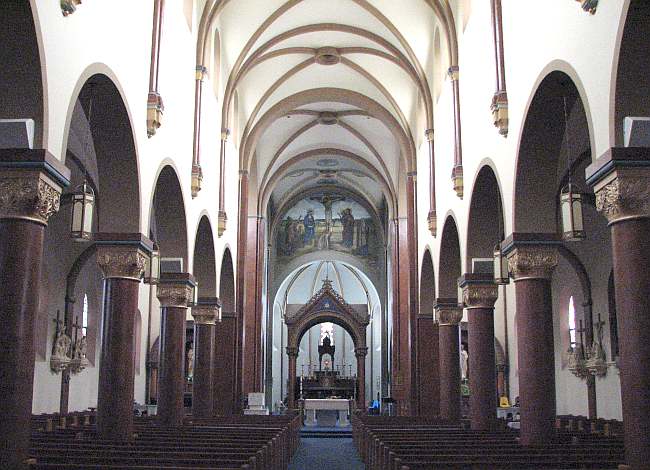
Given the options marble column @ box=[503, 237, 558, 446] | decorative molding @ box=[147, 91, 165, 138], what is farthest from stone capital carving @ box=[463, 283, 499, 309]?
decorative molding @ box=[147, 91, 165, 138]

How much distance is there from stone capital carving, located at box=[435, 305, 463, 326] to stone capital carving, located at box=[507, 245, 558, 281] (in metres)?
7.50

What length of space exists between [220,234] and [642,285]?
1453 cm

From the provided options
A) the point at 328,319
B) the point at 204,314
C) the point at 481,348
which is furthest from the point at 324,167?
the point at 481,348

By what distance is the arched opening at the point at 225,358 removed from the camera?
24062 millimetres

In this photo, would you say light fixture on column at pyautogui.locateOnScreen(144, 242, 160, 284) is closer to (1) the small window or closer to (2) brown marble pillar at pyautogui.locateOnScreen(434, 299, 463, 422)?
(2) brown marble pillar at pyautogui.locateOnScreen(434, 299, 463, 422)

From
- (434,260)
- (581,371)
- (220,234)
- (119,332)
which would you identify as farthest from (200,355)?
(581,371)

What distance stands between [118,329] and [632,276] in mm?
7668

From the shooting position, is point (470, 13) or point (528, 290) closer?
point (528, 290)

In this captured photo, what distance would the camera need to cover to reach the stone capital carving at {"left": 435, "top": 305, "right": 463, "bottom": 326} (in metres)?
19.5

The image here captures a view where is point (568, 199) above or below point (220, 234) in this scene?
below

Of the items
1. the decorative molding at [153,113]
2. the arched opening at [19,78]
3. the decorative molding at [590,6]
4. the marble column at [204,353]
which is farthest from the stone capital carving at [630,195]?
the marble column at [204,353]

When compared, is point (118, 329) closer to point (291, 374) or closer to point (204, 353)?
point (204, 353)

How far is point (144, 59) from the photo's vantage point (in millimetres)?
13055

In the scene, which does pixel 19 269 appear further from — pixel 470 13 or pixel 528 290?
pixel 470 13
